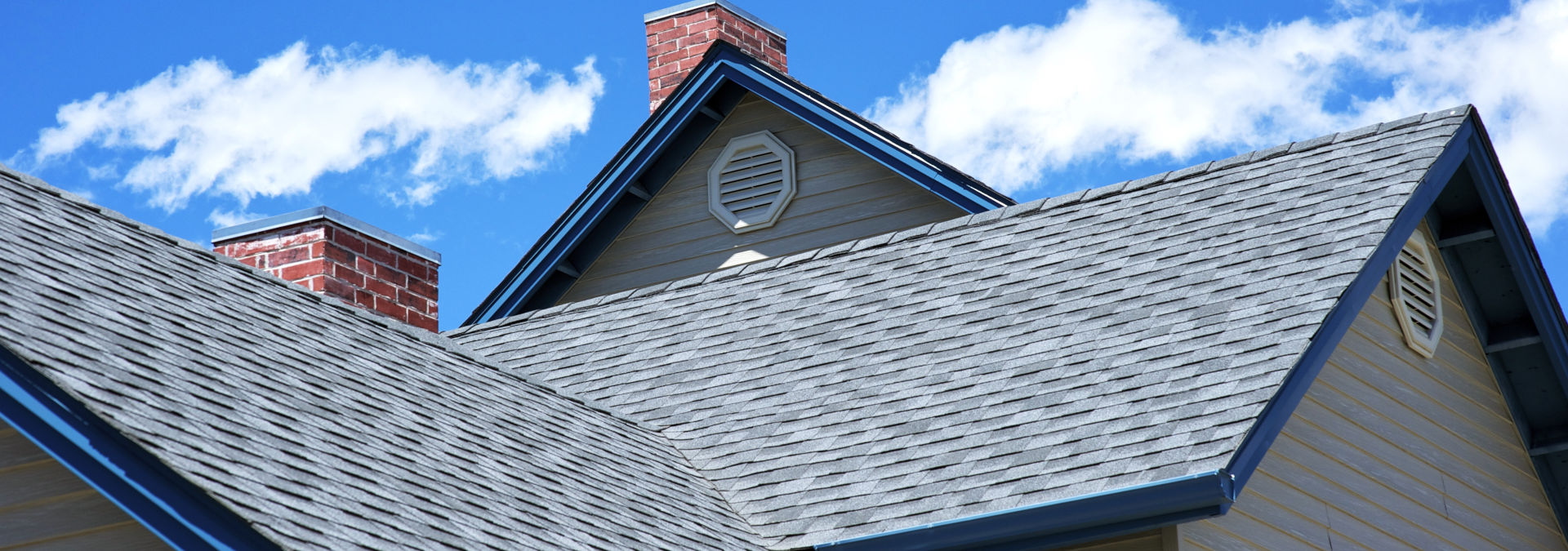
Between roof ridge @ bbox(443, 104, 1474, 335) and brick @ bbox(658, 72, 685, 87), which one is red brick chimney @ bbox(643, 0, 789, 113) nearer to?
brick @ bbox(658, 72, 685, 87)

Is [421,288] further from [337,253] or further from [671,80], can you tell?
[671,80]

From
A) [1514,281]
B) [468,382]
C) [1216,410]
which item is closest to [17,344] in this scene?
[468,382]

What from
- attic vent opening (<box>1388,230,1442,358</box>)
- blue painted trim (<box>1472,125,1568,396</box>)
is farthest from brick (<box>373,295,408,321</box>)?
blue painted trim (<box>1472,125,1568,396</box>)

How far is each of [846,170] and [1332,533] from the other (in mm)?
6448

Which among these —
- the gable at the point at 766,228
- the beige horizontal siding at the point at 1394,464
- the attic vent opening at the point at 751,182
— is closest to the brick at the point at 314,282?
the gable at the point at 766,228

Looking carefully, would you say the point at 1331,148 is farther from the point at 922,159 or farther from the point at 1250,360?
the point at 922,159

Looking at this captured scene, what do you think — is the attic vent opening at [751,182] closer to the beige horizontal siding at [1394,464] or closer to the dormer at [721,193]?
the dormer at [721,193]

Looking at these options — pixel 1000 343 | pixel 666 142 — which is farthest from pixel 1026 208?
pixel 666 142

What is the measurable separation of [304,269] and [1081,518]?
21.2 ft

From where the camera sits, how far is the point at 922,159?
13.3 metres

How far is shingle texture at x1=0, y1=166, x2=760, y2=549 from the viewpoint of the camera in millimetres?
5645

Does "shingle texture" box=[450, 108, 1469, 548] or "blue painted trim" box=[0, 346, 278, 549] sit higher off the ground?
"shingle texture" box=[450, 108, 1469, 548]

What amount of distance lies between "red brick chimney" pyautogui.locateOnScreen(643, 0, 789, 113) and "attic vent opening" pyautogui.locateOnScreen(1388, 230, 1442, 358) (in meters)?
7.05

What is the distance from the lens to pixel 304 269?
11438mm
